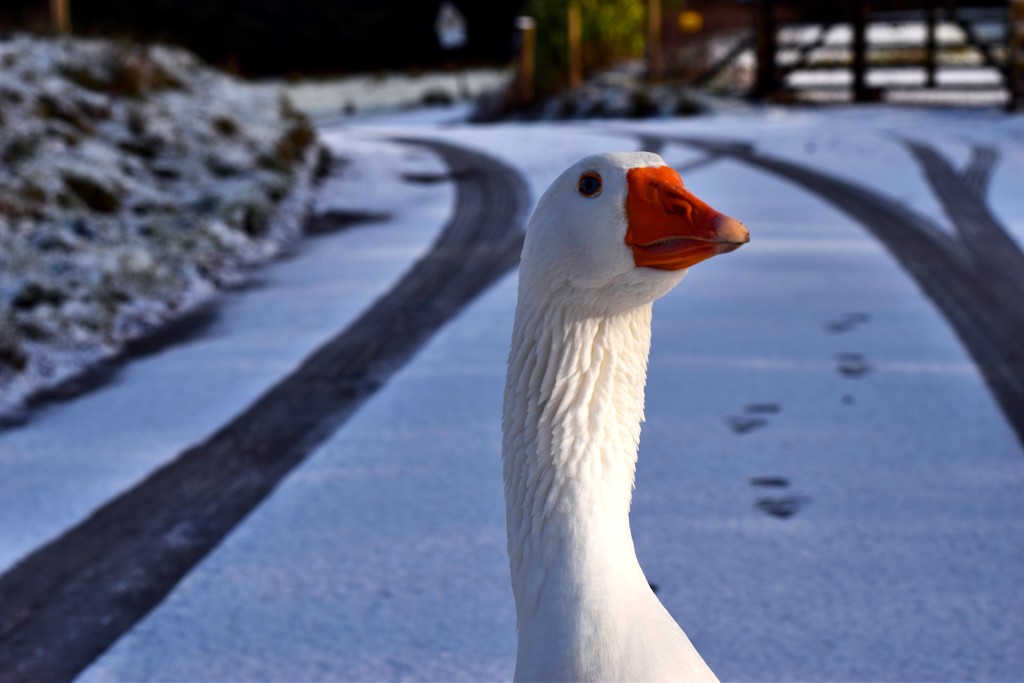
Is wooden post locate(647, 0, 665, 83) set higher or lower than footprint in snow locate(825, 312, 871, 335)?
higher

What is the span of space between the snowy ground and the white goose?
114 centimetres

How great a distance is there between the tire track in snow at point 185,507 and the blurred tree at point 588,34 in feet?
50.0

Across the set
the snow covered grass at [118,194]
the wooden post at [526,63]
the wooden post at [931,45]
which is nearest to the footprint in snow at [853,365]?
the snow covered grass at [118,194]

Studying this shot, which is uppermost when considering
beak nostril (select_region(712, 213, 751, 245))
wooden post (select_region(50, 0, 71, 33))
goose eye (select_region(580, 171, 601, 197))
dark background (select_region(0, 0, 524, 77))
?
dark background (select_region(0, 0, 524, 77))

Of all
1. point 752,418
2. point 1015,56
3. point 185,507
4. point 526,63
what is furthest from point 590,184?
point 526,63

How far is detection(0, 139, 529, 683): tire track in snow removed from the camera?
3314 mm

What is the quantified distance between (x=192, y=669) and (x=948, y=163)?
8729mm

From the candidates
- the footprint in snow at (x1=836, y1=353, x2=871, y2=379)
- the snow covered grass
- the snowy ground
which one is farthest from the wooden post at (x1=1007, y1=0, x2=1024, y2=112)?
the footprint in snow at (x1=836, y1=353, x2=871, y2=379)

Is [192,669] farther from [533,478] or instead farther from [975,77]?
[975,77]

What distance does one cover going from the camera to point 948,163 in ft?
32.7

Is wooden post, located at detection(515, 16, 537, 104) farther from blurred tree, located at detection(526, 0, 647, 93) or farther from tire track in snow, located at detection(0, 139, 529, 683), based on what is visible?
tire track in snow, located at detection(0, 139, 529, 683)

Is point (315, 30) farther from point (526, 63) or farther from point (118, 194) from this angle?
point (118, 194)

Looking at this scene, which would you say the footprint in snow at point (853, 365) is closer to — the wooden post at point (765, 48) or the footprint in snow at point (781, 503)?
the footprint in snow at point (781, 503)

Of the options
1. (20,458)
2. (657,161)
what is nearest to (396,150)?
(20,458)
